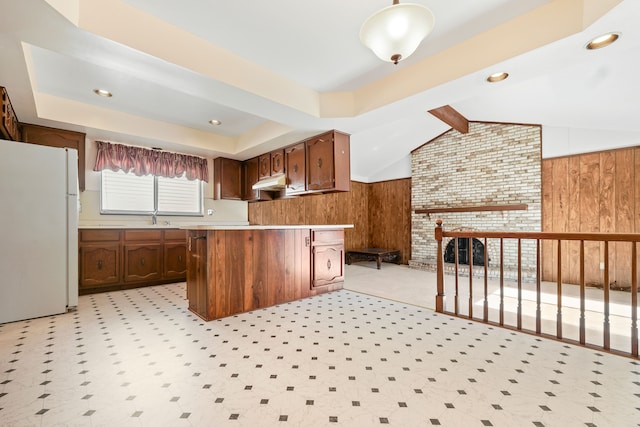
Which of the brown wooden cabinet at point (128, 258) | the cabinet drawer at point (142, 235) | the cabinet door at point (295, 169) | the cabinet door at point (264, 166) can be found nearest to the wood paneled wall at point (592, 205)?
the cabinet door at point (295, 169)

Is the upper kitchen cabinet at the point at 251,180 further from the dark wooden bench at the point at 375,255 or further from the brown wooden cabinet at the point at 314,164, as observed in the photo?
the dark wooden bench at the point at 375,255

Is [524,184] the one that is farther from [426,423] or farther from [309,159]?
[426,423]

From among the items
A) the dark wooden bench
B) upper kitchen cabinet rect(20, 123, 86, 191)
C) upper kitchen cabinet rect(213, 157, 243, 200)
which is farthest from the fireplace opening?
upper kitchen cabinet rect(20, 123, 86, 191)

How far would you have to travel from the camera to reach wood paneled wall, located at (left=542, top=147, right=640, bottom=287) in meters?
4.14

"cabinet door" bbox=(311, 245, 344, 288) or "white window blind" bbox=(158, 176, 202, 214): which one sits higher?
"white window blind" bbox=(158, 176, 202, 214)

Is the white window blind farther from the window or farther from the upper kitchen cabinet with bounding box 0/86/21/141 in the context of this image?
the upper kitchen cabinet with bounding box 0/86/21/141

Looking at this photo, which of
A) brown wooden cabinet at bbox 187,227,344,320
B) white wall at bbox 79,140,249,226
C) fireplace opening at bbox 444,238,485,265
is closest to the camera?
brown wooden cabinet at bbox 187,227,344,320

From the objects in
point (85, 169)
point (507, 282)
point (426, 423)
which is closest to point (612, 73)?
point (507, 282)

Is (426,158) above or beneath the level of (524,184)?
above

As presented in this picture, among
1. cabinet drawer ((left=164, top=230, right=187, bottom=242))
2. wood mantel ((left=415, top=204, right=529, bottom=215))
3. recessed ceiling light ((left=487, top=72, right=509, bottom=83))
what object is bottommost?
cabinet drawer ((left=164, top=230, right=187, bottom=242))

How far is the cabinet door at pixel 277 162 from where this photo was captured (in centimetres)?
478

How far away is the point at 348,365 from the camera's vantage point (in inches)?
76.9

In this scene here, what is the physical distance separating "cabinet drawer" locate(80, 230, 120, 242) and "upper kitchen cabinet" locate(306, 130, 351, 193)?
292 centimetres

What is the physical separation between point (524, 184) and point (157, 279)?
6.71 metres
